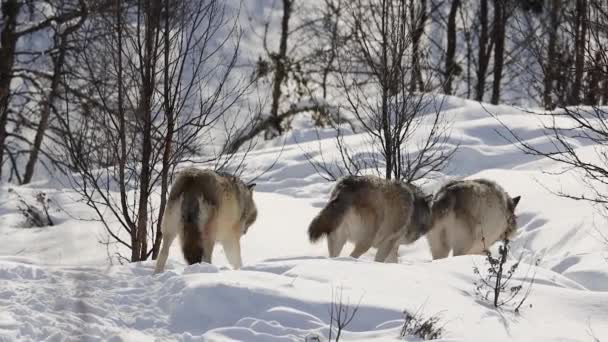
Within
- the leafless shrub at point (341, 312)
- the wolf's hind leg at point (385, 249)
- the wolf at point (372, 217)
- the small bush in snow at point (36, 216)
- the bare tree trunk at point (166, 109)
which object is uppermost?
the bare tree trunk at point (166, 109)

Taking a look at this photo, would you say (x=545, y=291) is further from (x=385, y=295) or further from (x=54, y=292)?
(x=54, y=292)

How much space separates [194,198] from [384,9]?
14.3ft

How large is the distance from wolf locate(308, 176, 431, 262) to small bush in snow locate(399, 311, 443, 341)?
3.31 meters

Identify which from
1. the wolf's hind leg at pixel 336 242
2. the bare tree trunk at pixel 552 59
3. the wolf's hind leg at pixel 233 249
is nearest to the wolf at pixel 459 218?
the bare tree trunk at pixel 552 59

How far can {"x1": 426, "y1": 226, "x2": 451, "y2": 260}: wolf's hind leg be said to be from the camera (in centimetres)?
1117

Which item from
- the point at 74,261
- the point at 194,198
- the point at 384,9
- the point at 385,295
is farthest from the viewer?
the point at 74,261

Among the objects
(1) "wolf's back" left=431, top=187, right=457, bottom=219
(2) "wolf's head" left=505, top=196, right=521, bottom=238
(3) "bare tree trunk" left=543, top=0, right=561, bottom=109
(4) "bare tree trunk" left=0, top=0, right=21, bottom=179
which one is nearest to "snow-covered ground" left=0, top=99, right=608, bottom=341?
(2) "wolf's head" left=505, top=196, right=521, bottom=238

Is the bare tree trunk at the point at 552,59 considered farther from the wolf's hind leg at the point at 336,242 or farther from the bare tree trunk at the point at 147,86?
the bare tree trunk at the point at 147,86

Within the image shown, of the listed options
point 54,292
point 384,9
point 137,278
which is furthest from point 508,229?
point 54,292

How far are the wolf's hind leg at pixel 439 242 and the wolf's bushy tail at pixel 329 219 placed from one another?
1.98 m

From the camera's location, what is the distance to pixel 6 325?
239 inches

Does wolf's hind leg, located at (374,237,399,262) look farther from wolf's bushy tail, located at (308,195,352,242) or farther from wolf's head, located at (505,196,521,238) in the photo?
wolf's head, located at (505,196,521,238)

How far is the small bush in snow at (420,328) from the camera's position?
609 centimetres

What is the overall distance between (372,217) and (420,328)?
3987mm
